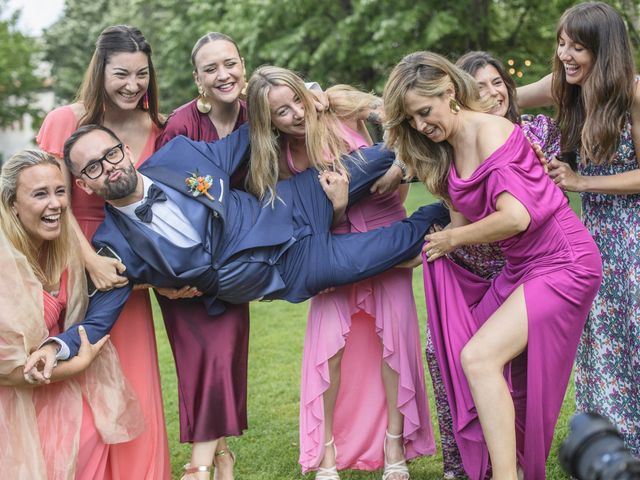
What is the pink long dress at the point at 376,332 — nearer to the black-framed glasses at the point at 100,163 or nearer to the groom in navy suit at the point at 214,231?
the groom in navy suit at the point at 214,231

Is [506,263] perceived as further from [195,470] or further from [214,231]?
[195,470]

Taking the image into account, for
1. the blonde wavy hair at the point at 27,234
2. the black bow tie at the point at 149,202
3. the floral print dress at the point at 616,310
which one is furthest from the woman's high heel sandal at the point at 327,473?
the blonde wavy hair at the point at 27,234

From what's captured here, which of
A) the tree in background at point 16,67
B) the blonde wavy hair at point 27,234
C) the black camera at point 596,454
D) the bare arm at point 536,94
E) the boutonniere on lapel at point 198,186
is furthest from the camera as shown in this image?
the tree in background at point 16,67

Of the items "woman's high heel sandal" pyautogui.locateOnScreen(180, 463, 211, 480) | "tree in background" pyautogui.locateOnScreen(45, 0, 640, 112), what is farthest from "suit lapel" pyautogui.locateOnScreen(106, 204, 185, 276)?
"tree in background" pyautogui.locateOnScreen(45, 0, 640, 112)

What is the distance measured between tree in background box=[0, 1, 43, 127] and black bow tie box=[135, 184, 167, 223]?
35.9 m

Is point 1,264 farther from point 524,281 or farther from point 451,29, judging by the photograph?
point 451,29

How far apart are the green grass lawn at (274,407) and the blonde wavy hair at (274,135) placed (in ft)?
6.31

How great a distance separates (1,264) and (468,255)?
2379mm

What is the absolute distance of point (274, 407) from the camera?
281 inches

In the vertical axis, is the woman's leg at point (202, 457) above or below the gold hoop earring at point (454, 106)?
below

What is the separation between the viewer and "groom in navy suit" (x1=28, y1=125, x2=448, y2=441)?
4.44 meters

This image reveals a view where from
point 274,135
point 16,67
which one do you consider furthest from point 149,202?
point 16,67

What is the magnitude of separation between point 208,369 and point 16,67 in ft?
121

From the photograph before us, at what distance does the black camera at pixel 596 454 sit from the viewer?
1.84m
